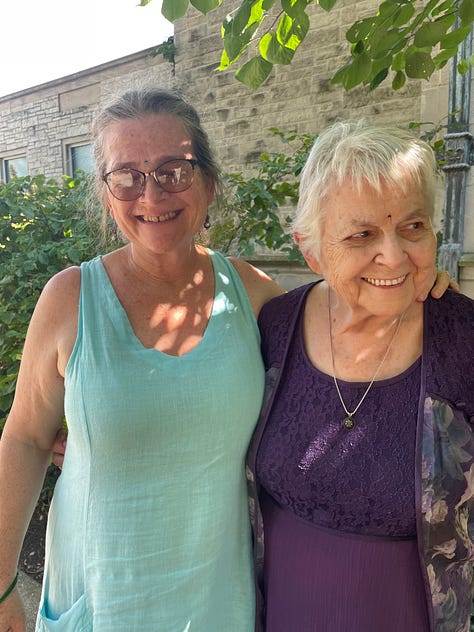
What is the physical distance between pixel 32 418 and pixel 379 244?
115 centimetres

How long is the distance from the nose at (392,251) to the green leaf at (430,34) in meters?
0.92

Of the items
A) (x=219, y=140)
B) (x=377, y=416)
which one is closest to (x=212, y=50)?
(x=219, y=140)

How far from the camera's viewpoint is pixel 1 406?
134 inches

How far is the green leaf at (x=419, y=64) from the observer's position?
6.73ft

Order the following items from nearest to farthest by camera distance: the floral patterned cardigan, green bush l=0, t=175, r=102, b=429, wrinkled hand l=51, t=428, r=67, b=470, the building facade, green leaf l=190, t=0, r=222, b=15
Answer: the floral patterned cardigan, wrinkled hand l=51, t=428, r=67, b=470, green leaf l=190, t=0, r=222, b=15, green bush l=0, t=175, r=102, b=429, the building facade

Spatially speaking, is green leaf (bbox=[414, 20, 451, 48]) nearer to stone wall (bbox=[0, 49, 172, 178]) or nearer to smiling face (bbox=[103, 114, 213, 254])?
smiling face (bbox=[103, 114, 213, 254])

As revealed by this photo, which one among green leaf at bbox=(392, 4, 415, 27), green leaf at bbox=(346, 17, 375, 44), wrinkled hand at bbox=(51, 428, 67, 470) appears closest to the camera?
wrinkled hand at bbox=(51, 428, 67, 470)

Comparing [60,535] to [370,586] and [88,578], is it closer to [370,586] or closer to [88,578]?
[88,578]

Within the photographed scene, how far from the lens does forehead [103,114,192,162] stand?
59.3 inches

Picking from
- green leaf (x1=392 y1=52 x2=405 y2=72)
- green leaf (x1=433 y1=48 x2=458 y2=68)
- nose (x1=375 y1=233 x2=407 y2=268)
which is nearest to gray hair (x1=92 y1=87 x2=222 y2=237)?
nose (x1=375 y1=233 x2=407 y2=268)

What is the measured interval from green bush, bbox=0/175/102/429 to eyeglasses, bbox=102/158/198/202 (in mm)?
1848

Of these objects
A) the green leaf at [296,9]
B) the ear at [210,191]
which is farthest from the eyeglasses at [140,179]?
the green leaf at [296,9]

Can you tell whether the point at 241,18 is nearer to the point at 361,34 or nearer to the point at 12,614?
the point at 361,34

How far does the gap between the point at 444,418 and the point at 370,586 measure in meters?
0.49
